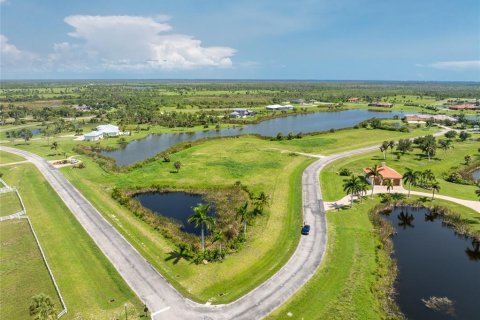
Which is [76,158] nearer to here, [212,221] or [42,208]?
[42,208]

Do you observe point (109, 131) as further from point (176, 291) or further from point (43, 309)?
point (43, 309)

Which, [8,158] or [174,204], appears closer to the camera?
[174,204]

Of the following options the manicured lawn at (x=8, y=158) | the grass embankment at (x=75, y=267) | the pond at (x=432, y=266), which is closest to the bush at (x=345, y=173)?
the pond at (x=432, y=266)

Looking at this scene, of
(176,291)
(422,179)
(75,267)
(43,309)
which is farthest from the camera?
(422,179)

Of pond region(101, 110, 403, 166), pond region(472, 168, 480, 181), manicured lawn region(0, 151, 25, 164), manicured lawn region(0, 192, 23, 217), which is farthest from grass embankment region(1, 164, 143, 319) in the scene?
pond region(472, 168, 480, 181)

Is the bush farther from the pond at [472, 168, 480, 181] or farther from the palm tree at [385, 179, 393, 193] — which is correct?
the pond at [472, 168, 480, 181]

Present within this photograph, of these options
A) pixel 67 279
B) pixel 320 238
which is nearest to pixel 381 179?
pixel 320 238

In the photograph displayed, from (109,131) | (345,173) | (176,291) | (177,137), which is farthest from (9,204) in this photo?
(177,137)
